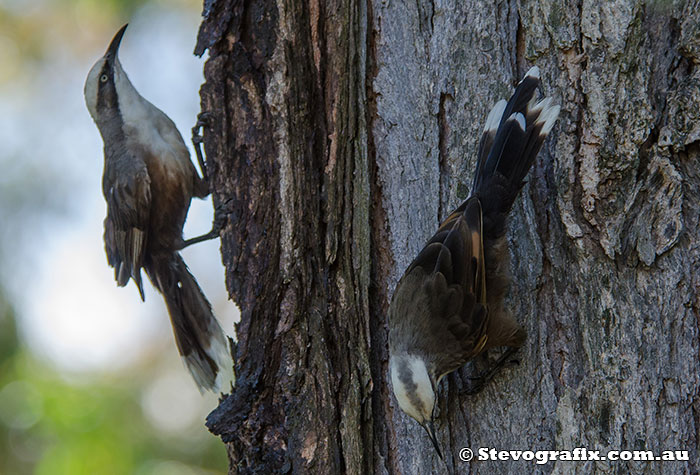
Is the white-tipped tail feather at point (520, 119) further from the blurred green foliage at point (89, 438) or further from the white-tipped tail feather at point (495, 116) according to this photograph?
the blurred green foliage at point (89, 438)

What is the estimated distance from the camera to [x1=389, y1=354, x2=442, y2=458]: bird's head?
8.06 ft

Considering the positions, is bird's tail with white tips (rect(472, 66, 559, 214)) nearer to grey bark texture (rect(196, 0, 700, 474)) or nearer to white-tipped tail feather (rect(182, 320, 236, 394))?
grey bark texture (rect(196, 0, 700, 474))

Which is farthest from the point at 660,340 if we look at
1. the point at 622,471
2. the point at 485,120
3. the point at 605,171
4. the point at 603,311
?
the point at 485,120

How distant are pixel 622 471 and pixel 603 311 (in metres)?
0.50

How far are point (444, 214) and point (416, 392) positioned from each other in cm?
73

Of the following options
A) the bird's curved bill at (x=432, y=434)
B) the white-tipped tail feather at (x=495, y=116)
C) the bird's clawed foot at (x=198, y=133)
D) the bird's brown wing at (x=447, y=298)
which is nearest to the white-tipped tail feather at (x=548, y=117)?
the white-tipped tail feather at (x=495, y=116)

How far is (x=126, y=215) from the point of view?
438cm

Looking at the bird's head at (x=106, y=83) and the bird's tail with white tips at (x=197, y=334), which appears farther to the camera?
the bird's head at (x=106, y=83)

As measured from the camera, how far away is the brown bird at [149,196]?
4.27m

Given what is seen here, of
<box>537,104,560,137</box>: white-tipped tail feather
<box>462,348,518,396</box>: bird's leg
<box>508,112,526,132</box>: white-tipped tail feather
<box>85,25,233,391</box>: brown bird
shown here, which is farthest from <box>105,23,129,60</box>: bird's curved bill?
<box>462,348,518,396</box>: bird's leg

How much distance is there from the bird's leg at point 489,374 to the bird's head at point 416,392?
0.48 ft

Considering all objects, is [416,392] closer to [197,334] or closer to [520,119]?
[520,119]

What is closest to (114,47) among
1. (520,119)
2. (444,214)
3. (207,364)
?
(207,364)

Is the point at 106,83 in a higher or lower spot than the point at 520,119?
higher
